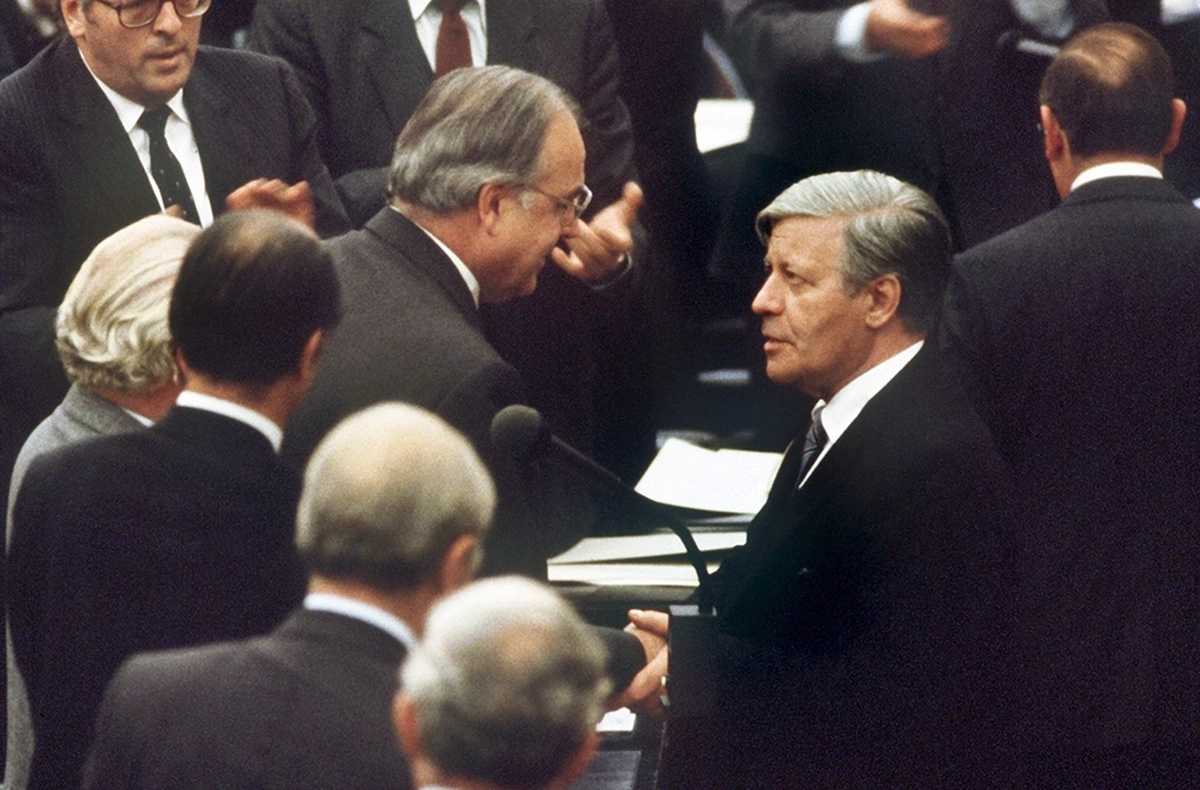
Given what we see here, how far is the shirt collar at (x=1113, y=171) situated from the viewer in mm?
3887

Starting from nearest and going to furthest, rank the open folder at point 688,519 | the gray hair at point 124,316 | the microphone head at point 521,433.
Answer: the microphone head at point 521,433 < the gray hair at point 124,316 < the open folder at point 688,519

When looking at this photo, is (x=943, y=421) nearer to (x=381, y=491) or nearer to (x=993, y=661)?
(x=993, y=661)

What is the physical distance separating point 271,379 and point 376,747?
0.63 m

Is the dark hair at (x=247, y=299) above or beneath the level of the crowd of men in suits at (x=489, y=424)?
above

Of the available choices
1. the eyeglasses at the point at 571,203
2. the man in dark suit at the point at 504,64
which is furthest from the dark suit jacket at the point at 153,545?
the man in dark suit at the point at 504,64

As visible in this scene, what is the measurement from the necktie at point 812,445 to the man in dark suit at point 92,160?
42.2 inches

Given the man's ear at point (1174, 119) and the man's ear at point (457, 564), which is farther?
the man's ear at point (1174, 119)

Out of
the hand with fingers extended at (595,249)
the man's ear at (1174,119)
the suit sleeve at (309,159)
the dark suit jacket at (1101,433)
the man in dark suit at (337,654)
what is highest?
the man in dark suit at (337,654)

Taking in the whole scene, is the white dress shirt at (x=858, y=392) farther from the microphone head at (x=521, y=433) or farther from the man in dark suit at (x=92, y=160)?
the man in dark suit at (x=92, y=160)

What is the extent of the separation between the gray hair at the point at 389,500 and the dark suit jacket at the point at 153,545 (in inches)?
17.2

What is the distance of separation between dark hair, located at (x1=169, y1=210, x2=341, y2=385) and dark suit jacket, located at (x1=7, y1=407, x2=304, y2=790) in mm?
76

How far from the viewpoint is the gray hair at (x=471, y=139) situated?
326 centimetres

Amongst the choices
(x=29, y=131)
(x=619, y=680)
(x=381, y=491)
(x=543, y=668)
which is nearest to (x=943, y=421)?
(x=619, y=680)

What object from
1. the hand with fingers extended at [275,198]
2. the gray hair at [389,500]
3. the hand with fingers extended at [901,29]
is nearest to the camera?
the gray hair at [389,500]
